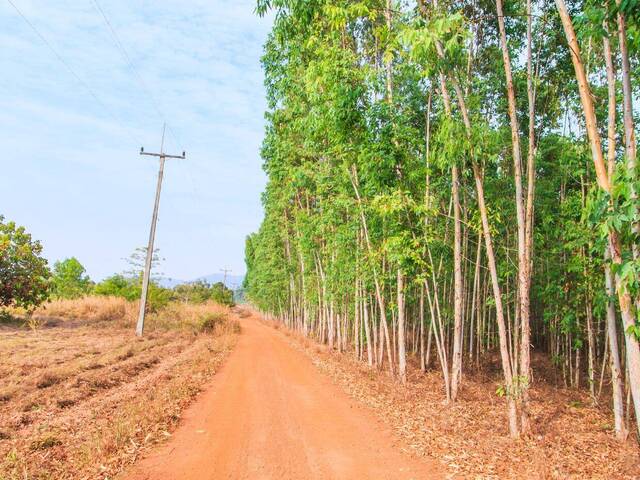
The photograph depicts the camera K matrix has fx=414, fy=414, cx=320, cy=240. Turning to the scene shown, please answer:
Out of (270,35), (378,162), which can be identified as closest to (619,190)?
(378,162)

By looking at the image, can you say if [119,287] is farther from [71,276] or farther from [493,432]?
[493,432]

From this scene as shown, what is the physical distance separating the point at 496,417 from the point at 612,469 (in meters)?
2.51

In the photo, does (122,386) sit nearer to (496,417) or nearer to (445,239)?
(496,417)

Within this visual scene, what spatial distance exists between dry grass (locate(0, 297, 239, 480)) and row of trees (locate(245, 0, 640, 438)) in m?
5.26

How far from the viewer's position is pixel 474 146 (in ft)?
22.9

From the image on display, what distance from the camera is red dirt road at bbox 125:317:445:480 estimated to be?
471 cm

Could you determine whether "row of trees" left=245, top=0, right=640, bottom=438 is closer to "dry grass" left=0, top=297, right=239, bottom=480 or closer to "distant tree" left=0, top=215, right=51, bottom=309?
"dry grass" left=0, top=297, right=239, bottom=480

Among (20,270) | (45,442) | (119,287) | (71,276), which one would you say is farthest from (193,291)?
(45,442)

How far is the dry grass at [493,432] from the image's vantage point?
5168 millimetres

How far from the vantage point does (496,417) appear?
25.6 feet

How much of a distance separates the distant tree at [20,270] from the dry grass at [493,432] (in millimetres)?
14951

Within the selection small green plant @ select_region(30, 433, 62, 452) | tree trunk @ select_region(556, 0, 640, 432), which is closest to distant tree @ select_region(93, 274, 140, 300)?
small green plant @ select_region(30, 433, 62, 452)

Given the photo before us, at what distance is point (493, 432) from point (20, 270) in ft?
65.3

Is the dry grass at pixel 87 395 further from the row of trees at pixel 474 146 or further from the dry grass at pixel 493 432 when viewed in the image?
the row of trees at pixel 474 146
